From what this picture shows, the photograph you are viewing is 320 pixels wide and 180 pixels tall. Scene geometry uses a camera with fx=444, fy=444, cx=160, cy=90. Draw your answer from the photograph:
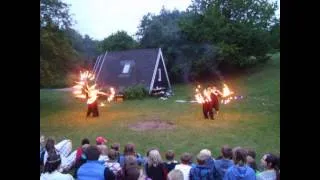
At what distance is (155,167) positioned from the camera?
2.41 m

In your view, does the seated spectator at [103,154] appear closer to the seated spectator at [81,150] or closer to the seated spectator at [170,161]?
the seated spectator at [81,150]

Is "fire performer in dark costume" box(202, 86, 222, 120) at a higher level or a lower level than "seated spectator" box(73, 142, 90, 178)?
higher

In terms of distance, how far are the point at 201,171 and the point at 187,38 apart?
75 centimetres

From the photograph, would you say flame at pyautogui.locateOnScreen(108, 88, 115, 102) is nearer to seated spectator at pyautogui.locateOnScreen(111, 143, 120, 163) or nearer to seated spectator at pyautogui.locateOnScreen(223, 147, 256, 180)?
seated spectator at pyautogui.locateOnScreen(111, 143, 120, 163)

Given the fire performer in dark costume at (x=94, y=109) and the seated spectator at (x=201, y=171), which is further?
the fire performer in dark costume at (x=94, y=109)

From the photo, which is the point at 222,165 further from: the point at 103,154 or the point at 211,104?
the point at 103,154

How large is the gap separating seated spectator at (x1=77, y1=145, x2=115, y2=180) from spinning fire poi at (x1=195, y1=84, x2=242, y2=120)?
0.63m

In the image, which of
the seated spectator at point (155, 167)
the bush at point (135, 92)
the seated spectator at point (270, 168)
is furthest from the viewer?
the bush at point (135, 92)

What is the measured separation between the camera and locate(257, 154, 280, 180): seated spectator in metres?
2.29

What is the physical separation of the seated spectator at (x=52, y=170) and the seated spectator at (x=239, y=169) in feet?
2.84

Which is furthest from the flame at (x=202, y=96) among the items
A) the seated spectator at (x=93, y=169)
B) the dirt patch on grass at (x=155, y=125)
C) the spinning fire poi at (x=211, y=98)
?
the seated spectator at (x=93, y=169)

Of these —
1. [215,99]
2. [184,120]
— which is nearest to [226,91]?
[215,99]

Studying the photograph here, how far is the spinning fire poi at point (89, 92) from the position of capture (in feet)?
8.36

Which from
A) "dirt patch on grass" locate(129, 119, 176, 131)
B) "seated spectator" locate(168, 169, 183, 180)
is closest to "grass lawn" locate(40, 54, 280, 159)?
"dirt patch on grass" locate(129, 119, 176, 131)
